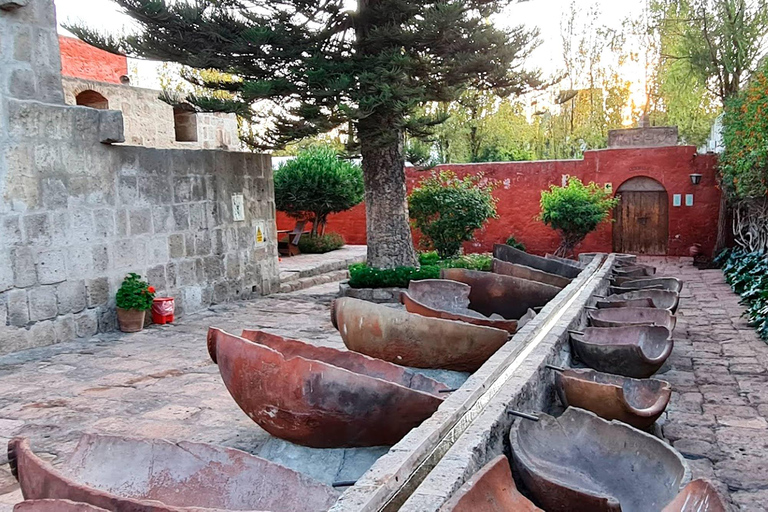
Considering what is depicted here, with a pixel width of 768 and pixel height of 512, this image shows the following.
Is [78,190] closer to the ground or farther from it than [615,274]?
farther from it

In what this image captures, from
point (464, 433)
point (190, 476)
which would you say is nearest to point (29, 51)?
point (190, 476)

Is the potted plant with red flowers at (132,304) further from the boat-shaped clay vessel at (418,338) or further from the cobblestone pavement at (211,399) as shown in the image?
the boat-shaped clay vessel at (418,338)

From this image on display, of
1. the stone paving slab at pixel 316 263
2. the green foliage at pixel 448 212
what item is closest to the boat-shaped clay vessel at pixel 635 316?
the green foliage at pixel 448 212

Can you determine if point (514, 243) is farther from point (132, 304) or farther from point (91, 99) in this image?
point (132, 304)

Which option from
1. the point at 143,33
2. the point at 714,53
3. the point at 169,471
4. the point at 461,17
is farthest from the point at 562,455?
the point at 714,53

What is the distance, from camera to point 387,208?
845 cm

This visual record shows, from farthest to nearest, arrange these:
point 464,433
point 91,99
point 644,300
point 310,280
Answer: point 91,99
point 310,280
point 644,300
point 464,433

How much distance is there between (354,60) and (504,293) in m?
3.78

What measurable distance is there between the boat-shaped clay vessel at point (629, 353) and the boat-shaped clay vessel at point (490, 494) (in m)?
1.85

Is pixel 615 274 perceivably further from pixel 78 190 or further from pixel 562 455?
pixel 78 190

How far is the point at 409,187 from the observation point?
1443cm

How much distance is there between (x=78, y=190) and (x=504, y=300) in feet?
13.3

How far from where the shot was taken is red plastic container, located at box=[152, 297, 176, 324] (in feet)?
21.9

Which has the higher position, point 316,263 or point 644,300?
point 644,300
